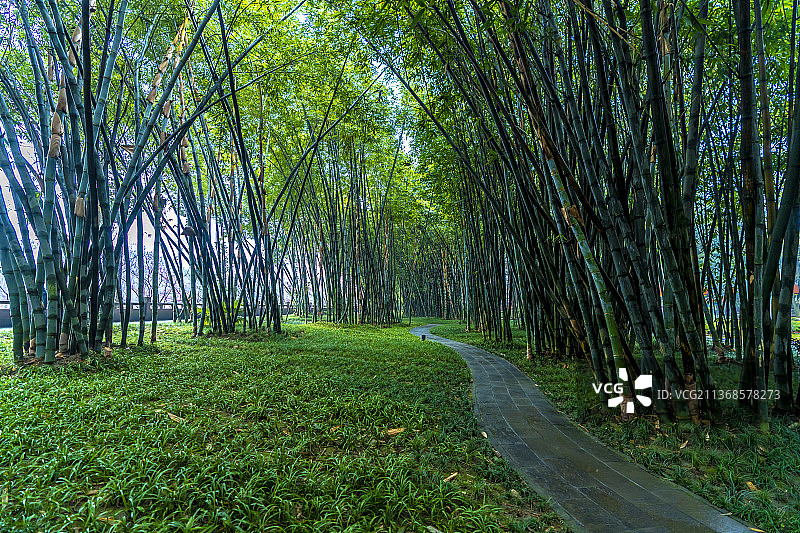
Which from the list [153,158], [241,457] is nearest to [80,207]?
[153,158]

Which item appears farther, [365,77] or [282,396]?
[365,77]

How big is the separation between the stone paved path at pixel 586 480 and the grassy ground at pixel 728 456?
0.20 ft

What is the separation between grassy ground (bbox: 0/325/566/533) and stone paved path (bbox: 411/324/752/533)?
0.36 feet

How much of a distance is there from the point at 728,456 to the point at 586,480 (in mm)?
572

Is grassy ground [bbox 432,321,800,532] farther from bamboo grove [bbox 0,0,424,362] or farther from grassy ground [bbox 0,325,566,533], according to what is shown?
bamboo grove [bbox 0,0,424,362]

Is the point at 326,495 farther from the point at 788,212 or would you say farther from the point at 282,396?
the point at 788,212

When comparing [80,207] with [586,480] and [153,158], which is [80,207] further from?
[586,480]

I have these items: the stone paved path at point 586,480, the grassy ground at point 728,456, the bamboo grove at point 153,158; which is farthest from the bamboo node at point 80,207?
the grassy ground at point 728,456

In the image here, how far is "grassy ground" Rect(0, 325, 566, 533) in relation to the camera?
3.48ft

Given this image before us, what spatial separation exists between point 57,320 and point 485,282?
14.7 feet

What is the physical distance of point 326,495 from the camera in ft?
3.89

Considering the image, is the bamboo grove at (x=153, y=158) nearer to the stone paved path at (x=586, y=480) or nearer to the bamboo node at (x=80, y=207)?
the bamboo node at (x=80, y=207)

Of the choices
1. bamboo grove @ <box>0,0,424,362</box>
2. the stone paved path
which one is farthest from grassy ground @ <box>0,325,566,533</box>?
bamboo grove @ <box>0,0,424,362</box>

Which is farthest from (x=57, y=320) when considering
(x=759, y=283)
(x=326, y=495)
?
(x=759, y=283)
